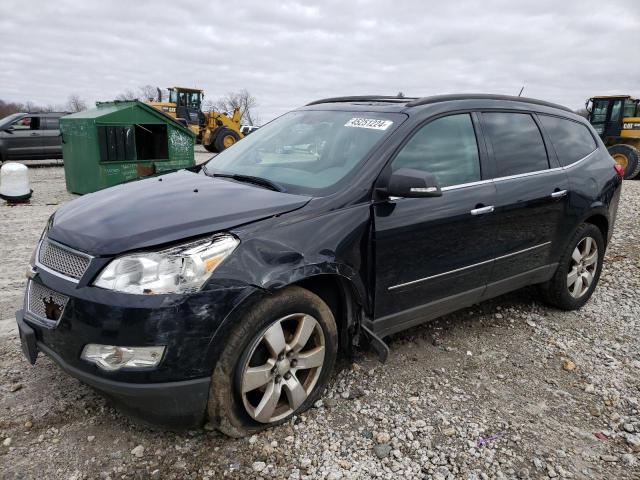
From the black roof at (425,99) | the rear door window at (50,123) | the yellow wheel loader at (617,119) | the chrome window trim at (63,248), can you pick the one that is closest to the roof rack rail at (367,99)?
the black roof at (425,99)

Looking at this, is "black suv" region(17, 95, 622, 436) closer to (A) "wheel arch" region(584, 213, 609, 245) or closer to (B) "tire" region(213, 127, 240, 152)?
(A) "wheel arch" region(584, 213, 609, 245)

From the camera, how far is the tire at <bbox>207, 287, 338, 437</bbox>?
2.34 metres

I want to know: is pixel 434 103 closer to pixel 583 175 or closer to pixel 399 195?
Result: pixel 399 195

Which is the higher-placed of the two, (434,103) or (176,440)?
(434,103)

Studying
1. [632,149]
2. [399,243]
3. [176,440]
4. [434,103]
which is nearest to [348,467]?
A: [176,440]

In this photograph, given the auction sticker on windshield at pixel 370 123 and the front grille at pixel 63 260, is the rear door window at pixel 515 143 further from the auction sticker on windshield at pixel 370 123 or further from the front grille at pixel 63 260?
the front grille at pixel 63 260

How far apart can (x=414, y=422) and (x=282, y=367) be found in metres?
0.86

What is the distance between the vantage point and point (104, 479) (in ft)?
7.41

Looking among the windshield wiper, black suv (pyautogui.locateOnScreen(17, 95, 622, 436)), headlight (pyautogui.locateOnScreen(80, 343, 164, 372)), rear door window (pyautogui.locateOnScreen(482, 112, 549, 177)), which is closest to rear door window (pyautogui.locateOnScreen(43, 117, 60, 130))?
black suv (pyautogui.locateOnScreen(17, 95, 622, 436))

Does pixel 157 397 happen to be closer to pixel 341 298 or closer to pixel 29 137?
pixel 341 298

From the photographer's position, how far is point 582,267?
444 cm

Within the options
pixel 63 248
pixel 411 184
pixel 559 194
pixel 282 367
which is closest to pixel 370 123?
pixel 411 184

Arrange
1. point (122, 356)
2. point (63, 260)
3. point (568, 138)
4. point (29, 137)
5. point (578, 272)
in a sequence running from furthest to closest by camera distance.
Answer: point (29, 137)
point (578, 272)
point (568, 138)
point (63, 260)
point (122, 356)

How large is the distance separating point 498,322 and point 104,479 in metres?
3.19
